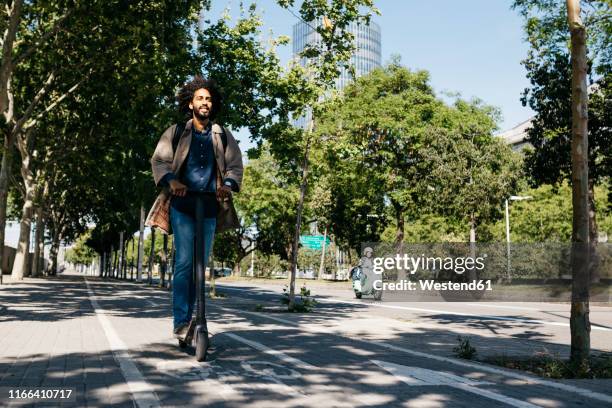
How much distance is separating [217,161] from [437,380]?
2537 mm

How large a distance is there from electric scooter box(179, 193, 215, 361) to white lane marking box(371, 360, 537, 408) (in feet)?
5.15

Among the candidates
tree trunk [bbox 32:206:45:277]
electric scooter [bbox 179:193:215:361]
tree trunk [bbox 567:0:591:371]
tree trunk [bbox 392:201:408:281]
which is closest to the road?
electric scooter [bbox 179:193:215:361]

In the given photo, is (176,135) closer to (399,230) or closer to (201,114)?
(201,114)

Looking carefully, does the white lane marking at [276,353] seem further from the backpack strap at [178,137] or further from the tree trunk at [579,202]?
the tree trunk at [579,202]

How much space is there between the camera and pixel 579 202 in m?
6.41

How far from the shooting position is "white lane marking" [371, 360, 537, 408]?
13.5 feet

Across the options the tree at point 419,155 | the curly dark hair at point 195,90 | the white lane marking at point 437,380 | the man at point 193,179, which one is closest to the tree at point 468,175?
the tree at point 419,155

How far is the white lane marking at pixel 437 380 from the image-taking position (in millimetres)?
4121

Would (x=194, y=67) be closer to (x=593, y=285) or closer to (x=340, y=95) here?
(x=340, y=95)

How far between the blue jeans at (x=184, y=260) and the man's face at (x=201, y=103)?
871 mm

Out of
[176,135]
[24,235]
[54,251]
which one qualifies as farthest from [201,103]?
[54,251]

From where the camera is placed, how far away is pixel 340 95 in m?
15.0

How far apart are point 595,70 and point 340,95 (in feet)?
49.1

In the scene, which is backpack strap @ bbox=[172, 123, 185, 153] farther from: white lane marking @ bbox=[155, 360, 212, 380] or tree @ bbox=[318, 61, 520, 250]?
tree @ bbox=[318, 61, 520, 250]
